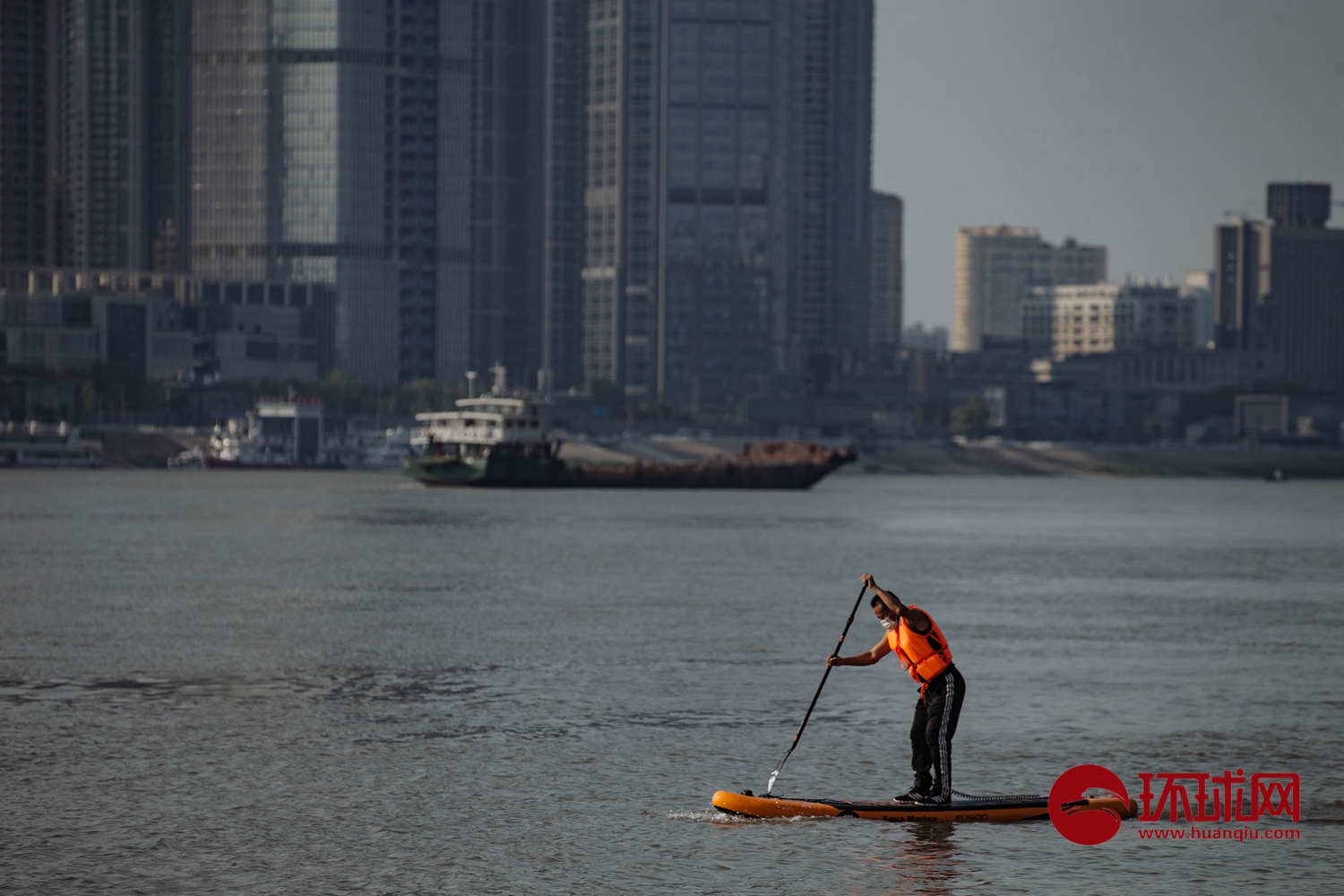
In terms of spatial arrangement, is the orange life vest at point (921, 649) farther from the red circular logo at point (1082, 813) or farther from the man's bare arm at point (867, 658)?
the red circular logo at point (1082, 813)

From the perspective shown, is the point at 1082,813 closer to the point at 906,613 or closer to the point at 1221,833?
the point at 1221,833

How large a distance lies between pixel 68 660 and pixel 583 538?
65285 mm

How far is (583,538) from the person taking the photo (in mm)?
111688

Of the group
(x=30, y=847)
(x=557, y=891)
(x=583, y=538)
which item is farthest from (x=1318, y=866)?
(x=583, y=538)

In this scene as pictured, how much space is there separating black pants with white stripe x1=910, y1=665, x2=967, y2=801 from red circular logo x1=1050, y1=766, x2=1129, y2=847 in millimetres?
1866

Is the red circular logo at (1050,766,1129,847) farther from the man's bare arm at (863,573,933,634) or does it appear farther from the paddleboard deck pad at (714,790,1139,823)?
the man's bare arm at (863,573,933,634)

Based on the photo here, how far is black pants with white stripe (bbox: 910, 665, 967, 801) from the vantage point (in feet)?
89.1

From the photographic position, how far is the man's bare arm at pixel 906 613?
25734 millimetres

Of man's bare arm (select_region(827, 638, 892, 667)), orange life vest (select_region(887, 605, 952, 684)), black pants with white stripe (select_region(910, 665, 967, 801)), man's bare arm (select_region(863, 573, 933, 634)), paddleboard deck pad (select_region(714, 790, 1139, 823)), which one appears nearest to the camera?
man's bare arm (select_region(863, 573, 933, 634))

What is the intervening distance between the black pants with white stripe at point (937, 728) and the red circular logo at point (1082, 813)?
6.12ft

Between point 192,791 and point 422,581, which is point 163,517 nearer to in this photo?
point 422,581

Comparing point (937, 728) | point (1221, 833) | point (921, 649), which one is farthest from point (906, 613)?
point (1221, 833)

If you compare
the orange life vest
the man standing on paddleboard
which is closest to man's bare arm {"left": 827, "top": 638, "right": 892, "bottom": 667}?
the man standing on paddleboard

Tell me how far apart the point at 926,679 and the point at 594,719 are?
12.9 metres
